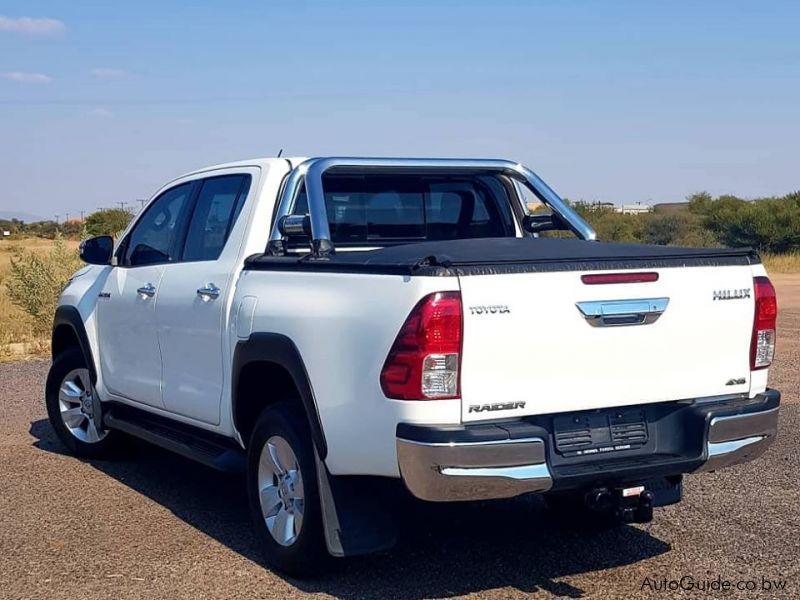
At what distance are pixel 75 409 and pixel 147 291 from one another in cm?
179

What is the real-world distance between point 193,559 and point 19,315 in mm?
16717

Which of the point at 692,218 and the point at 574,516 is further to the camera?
the point at 692,218

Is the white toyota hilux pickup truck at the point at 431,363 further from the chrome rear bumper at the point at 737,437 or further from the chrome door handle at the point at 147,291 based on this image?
the chrome door handle at the point at 147,291

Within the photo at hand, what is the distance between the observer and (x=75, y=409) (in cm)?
832

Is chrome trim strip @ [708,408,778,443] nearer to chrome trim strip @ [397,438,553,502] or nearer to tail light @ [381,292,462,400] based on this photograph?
chrome trim strip @ [397,438,553,502]

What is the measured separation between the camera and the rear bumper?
179 inches

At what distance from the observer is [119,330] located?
24.3ft

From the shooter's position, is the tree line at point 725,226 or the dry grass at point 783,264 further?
the tree line at point 725,226

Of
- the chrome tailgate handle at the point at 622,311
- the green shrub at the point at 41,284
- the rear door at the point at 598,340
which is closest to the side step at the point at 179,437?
the rear door at the point at 598,340

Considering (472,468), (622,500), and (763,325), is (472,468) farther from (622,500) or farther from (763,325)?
(763,325)

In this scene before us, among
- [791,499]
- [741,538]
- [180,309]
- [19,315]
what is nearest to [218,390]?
[180,309]

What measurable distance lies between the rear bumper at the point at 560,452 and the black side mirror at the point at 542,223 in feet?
6.29

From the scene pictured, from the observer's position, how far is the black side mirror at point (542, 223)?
22.6 ft

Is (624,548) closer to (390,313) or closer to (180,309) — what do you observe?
(390,313)
